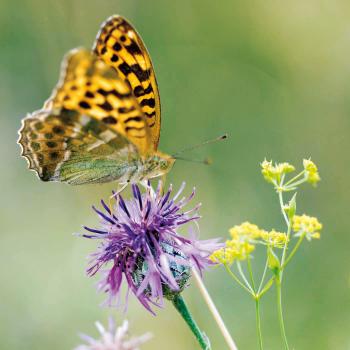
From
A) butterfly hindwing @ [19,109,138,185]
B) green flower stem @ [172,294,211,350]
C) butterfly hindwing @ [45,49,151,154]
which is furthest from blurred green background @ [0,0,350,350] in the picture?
butterfly hindwing @ [45,49,151,154]

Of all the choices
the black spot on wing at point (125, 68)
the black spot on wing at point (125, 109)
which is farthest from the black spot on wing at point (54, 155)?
the black spot on wing at point (125, 68)

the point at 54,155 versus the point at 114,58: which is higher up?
the point at 114,58

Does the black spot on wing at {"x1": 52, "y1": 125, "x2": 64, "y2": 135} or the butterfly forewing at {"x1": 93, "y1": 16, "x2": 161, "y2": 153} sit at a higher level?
the butterfly forewing at {"x1": 93, "y1": 16, "x2": 161, "y2": 153}

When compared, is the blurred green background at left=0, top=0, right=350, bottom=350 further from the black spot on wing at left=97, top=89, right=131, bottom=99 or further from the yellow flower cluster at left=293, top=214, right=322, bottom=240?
A: the yellow flower cluster at left=293, top=214, right=322, bottom=240

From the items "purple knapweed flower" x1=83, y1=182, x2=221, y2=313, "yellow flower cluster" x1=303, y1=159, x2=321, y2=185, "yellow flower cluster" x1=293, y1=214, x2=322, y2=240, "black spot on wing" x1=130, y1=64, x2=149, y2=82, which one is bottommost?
"yellow flower cluster" x1=293, y1=214, x2=322, y2=240

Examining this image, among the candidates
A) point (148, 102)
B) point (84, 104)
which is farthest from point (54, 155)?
point (148, 102)

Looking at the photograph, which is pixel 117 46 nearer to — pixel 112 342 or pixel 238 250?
pixel 238 250

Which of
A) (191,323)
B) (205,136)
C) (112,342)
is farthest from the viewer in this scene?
(205,136)
